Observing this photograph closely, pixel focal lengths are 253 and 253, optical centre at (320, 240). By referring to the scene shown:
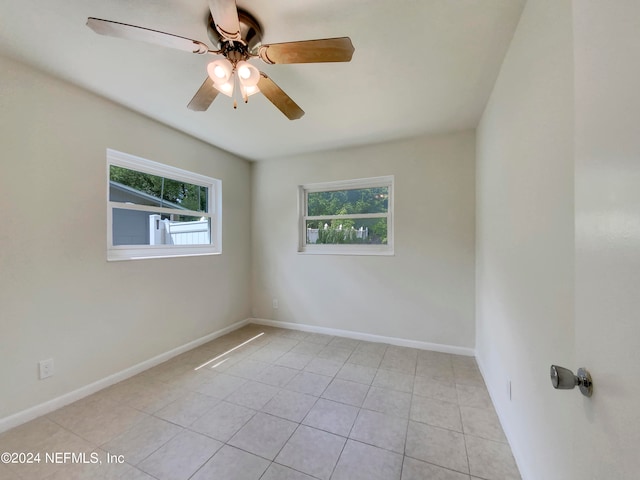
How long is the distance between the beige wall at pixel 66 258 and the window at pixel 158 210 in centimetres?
13

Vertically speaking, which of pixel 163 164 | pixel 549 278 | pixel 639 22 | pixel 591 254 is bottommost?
pixel 549 278

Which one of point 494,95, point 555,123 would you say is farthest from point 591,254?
point 494,95

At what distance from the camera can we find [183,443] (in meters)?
1.55

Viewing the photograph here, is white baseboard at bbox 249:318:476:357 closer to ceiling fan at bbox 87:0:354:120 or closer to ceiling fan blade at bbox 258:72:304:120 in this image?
ceiling fan blade at bbox 258:72:304:120

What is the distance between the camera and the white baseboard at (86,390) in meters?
1.67

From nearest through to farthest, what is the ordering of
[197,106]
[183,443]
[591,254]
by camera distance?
1. [591,254]
2. [183,443]
3. [197,106]

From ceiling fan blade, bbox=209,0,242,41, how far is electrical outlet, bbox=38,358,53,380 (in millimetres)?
2472

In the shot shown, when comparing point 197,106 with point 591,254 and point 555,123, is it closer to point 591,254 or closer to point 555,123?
point 555,123

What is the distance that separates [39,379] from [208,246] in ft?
5.96

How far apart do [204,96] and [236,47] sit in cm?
40

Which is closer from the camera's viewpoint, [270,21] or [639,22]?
[639,22]

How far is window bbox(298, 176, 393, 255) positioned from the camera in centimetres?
317

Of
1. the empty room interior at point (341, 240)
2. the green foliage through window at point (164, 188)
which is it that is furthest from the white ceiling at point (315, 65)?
the green foliage through window at point (164, 188)

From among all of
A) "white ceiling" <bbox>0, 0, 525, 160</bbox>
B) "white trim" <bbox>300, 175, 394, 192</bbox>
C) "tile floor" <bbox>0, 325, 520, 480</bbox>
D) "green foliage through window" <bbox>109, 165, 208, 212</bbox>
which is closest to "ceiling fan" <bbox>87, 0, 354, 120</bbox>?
"white ceiling" <bbox>0, 0, 525, 160</bbox>
